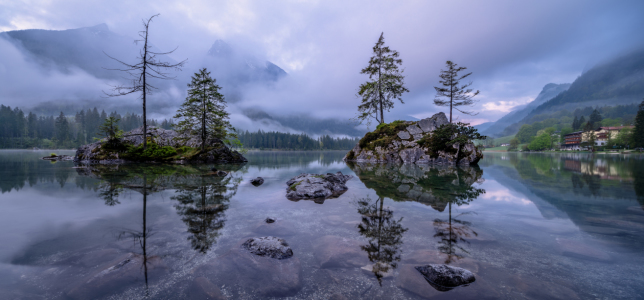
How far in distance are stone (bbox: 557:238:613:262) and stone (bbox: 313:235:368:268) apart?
4.35 meters

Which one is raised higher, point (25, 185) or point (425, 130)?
point (425, 130)

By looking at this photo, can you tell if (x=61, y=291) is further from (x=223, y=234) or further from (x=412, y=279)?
(x=412, y=279)

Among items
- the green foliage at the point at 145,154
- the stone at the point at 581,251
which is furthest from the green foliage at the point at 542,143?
the green foliage at the point at 145,154

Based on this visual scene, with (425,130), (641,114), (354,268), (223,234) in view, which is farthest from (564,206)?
(641,114)

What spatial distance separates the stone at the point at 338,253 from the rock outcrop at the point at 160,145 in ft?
89.8

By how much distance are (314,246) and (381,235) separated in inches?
69.7

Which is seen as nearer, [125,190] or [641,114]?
[125,190]

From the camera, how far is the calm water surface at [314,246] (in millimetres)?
3521

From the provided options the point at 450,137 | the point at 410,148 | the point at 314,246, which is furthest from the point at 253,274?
the point at 450,137

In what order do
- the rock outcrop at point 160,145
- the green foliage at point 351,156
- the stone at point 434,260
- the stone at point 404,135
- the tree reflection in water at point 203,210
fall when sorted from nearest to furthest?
the stone at point 434,260 < the tree reflection in water at point 203,210 < the rock outcrop at point 160,145 < the stone at point 404,135 < the green foliage at point 351,156

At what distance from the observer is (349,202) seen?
9.31 m

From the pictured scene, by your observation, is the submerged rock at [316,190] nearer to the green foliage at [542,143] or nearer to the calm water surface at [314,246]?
the calm water surface at [314,246]

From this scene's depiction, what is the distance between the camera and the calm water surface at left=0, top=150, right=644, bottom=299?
11.6 feet

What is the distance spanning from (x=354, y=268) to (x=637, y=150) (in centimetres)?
12426
